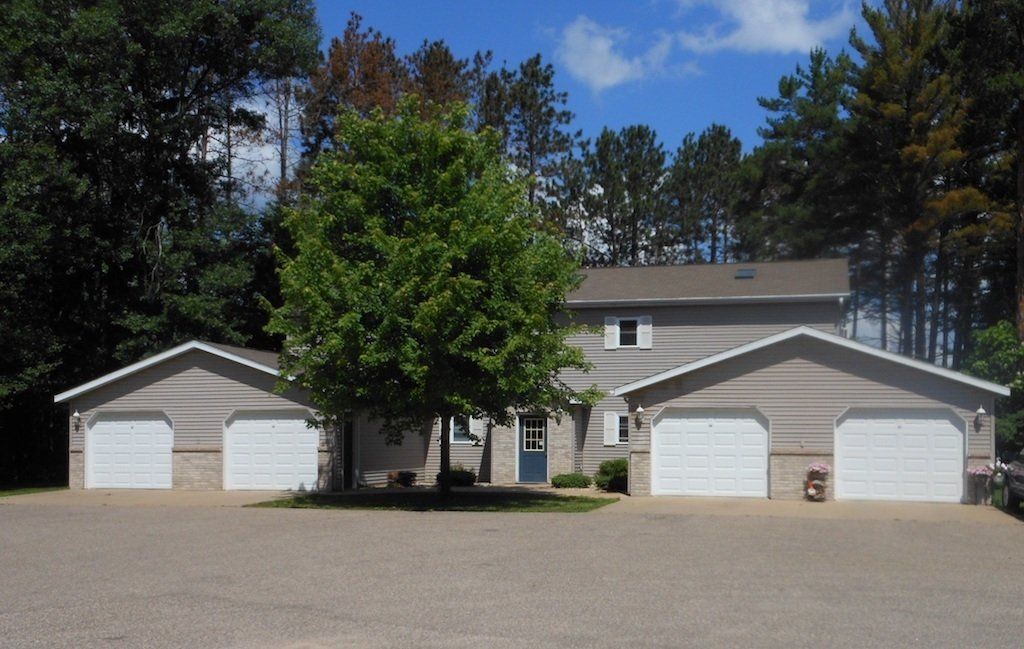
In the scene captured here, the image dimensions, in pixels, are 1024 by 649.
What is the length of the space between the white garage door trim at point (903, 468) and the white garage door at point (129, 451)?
56.7 feet

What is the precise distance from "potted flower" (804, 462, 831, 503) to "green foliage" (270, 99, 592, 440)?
565cm

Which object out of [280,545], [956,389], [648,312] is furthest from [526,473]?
[280,545]

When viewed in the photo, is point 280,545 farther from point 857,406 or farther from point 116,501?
point 857,406

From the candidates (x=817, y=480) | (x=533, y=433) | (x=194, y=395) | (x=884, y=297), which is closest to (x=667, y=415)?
(x=817, y=480)

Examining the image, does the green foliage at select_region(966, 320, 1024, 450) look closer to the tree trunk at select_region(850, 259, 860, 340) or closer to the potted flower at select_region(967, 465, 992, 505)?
the potted flower at select_region(967, 465, 992, 505)

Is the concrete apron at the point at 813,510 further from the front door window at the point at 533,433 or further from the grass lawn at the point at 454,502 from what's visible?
the front door window at the point at 533,433

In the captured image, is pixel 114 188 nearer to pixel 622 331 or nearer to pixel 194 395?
pixel 194 395

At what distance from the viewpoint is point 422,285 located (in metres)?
21.2

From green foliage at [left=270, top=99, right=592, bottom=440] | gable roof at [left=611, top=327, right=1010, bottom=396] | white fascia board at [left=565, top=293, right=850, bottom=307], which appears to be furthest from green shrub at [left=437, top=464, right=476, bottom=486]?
gable roof at [left=611, top=327, right=1010, bottom=396]

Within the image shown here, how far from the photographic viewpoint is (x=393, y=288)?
2170cm

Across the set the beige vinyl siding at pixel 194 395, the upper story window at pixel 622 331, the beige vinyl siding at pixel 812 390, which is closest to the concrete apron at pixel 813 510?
the beige vinyl siding at pixel 812 390

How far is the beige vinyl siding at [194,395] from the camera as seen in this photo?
28.0 m

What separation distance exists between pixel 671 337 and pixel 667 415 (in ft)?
19.1

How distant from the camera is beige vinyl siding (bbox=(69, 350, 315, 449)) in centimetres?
2803
